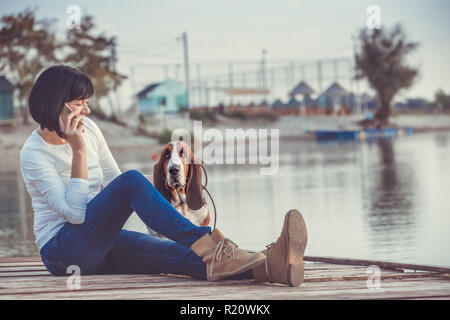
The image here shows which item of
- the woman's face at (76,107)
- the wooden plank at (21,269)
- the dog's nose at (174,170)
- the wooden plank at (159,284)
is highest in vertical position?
the woman's face at (76,107)

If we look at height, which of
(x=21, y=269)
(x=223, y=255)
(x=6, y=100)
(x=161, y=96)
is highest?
(x=161, y=96)

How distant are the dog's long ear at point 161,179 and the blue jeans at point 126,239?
2.19 feet

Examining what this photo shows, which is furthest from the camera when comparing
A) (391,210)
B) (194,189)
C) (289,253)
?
(391,210)

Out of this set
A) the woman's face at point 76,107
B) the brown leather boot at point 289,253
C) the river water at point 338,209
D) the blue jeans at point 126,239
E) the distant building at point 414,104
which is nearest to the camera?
the brown leather boot at point 289,253

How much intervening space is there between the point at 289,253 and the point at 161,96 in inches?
1668

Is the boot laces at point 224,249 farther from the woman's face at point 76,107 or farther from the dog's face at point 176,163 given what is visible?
the dog's face at point 176,163

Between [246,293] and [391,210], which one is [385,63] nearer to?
[391,210]

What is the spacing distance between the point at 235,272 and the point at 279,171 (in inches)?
511

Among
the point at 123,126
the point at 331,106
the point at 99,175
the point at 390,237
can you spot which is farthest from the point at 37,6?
the point at 99,175

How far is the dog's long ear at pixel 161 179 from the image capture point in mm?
4387

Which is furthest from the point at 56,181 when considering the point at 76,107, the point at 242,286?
the point at 242,286

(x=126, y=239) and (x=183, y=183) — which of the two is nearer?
(x=126, y=239)

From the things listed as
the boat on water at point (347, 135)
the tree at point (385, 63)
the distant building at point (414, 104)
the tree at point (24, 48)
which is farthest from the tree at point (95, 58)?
the distant building at point (414, 104)

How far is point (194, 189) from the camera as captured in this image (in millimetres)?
4398
